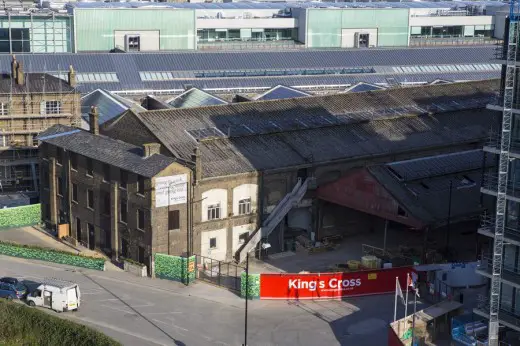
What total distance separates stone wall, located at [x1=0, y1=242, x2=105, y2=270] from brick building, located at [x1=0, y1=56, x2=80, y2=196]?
14.5 m

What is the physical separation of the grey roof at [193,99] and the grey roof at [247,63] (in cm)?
1310

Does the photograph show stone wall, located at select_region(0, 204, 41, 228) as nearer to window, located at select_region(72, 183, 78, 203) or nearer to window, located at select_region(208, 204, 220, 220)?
window, located at select_region(72, 183, 78, 203)

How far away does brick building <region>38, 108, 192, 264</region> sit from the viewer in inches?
2781

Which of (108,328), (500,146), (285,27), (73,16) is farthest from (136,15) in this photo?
(500,146)

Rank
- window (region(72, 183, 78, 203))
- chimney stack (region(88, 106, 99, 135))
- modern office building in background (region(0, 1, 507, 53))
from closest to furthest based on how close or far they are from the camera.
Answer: window (region(72, 183, 78, 203)) → chimney stack (region(88, 106, 99, 135)) → modern office building in background (region(0, 1, 507, 53))

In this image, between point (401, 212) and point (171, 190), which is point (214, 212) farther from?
point (401, 212)

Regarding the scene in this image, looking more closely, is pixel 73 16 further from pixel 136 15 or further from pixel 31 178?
pixel 31 178

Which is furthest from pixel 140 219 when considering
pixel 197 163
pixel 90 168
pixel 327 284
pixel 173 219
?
pixel 327 284

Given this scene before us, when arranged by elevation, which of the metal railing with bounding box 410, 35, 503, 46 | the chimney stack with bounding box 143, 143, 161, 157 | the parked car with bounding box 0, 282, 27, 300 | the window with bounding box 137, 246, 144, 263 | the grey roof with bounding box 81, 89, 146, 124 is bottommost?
the parked car with bounding box 0, 282, 27, 300

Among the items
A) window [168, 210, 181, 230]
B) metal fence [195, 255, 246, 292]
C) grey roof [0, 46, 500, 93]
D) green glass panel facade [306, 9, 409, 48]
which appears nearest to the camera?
metal fence [195, 255, 246, 292]

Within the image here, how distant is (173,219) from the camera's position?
7144 cm

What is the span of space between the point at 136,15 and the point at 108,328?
77734 mm

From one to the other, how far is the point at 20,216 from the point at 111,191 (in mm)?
13674

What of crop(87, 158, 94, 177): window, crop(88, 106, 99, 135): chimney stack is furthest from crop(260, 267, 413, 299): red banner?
crop(88, 106, 99, 135): chimney stack
